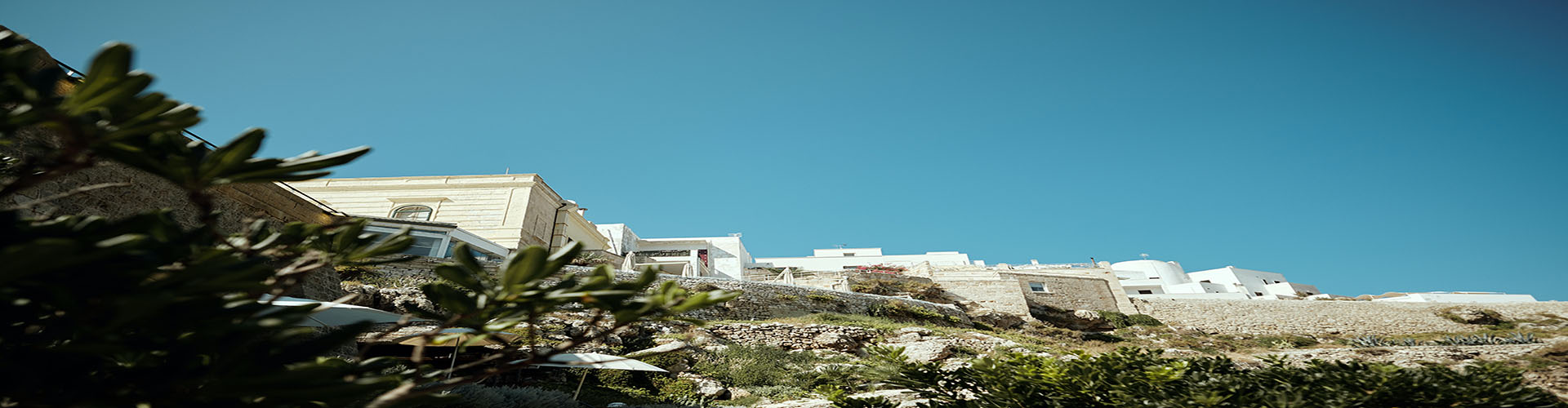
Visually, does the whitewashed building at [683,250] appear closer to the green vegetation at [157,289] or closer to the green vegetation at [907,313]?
the green vegetation at [907,313]

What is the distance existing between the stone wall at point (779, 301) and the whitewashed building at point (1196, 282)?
78.7 feet

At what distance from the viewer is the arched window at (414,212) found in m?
19.5

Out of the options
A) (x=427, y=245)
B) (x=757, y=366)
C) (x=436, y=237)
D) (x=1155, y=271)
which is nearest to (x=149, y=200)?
(x=757, y=366)

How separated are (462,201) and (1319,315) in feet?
112

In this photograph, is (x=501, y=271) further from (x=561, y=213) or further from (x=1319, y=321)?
(x=1319, y=321)

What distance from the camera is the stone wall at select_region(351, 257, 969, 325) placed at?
16.2m

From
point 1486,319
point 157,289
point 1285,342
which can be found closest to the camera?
point 157,289

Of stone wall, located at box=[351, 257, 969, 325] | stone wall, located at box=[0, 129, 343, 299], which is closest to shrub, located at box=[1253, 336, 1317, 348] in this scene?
stone wall, located at box=[351, 257, 969, 325]

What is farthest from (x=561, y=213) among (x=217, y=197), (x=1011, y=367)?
(x=1011, y=367)

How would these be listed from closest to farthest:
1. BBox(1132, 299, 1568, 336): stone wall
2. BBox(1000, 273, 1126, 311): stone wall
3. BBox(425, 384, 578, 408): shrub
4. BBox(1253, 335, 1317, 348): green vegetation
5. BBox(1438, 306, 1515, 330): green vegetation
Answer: BBox(425, 384, 578, 408): shrub
BBox(1253, 335, 1317, 348): green vegetation
BBox(1438, 306, 1515, 330): green vegetation
BBox(1132, 299, 1568, 336): stone wall
BBox(1000, 273, 1126, 311): stone wall

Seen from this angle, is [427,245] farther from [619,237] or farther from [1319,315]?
[1319,315]

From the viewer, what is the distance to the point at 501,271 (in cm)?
120

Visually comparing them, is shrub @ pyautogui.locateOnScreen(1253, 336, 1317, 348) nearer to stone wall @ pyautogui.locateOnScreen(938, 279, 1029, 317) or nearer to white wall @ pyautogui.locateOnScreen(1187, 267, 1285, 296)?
stone wall @ pyautogui.locateOnScreen(938, 279, 1029, 317)

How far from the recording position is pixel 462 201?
65.6 feet
